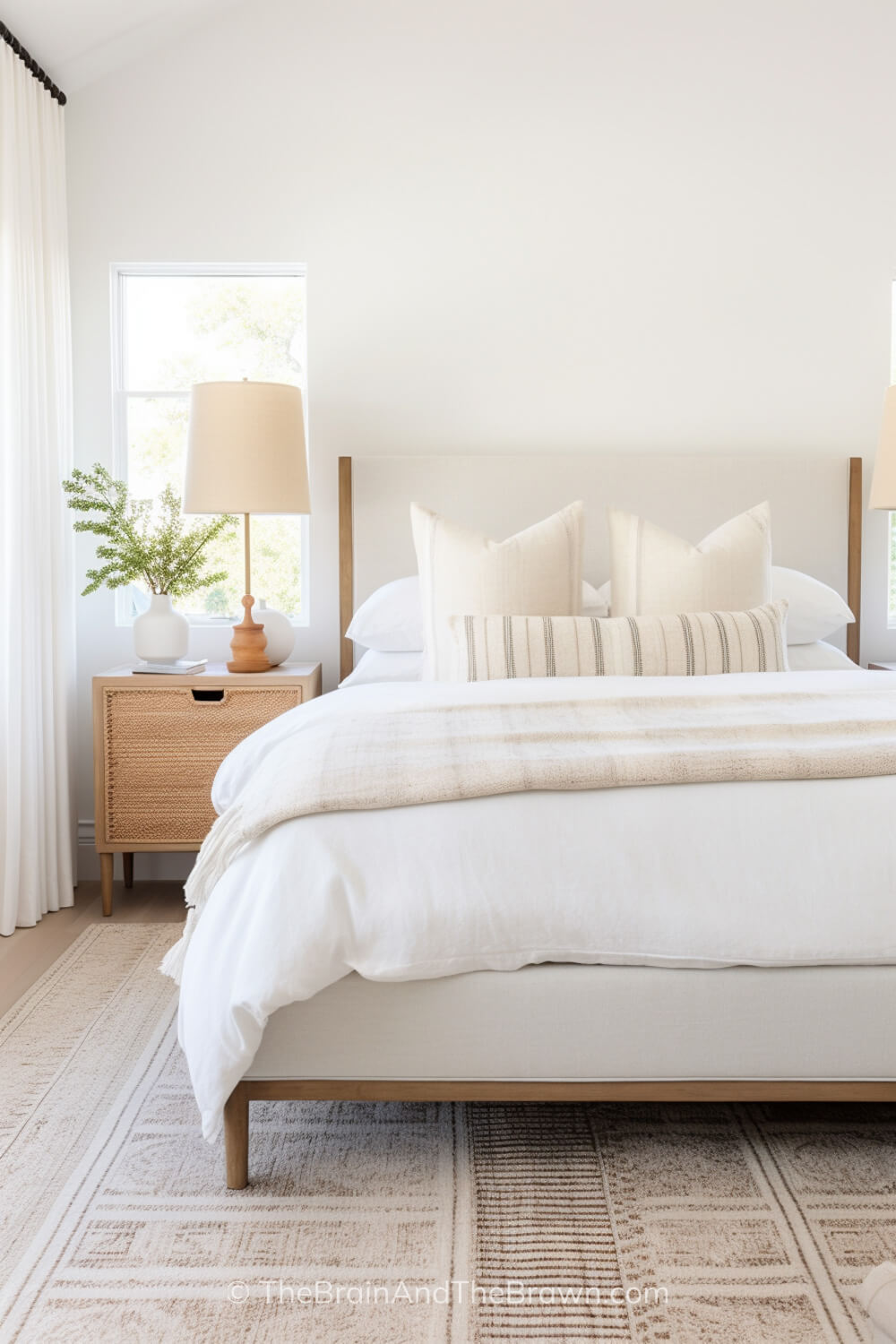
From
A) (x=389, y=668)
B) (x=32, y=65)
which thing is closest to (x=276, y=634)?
(x=389, y=668)

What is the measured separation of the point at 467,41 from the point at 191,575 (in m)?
1.93

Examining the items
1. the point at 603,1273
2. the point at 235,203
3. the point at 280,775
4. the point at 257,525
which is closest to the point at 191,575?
the point at 257,525

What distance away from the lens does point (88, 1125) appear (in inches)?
80.6

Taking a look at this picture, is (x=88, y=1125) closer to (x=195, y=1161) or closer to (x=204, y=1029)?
(x=195, y=1161)

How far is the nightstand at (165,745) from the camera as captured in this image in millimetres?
3350

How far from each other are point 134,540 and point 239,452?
0.43 metres

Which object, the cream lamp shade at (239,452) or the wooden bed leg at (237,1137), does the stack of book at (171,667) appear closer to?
the cream lamp shade at (239,452)

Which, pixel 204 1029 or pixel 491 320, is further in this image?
pixel 491 320

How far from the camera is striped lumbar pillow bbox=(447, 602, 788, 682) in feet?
8.95

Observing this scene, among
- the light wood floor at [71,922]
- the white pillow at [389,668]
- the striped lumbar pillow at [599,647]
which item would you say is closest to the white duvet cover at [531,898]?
the striped lumbar pillow at [599,647]

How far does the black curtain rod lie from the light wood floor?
243 centimetres

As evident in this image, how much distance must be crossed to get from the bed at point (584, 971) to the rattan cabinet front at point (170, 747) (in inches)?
61.8

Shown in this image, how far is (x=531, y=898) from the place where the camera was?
1717 mm

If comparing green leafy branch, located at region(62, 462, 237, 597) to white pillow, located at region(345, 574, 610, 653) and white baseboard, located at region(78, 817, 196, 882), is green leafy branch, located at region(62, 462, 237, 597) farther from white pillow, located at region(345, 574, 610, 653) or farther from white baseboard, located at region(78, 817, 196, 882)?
white baseboard, located at region(78, 817, 196, 882)
